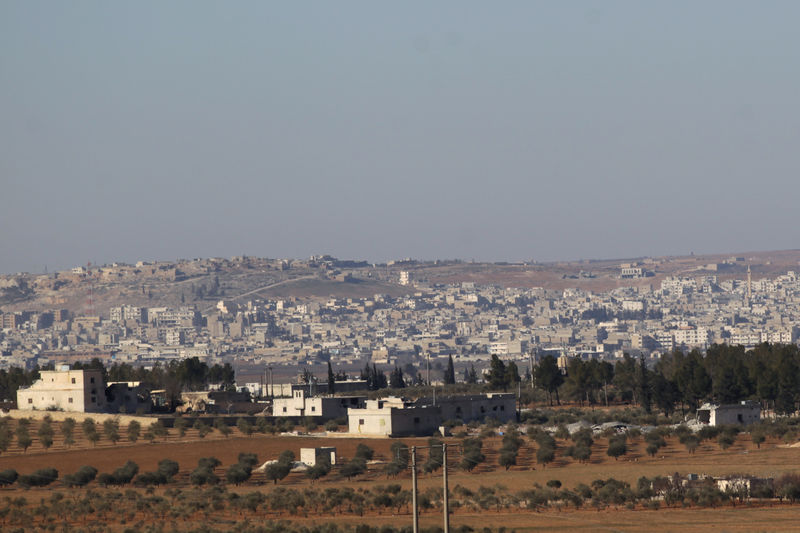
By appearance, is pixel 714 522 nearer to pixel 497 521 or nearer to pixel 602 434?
pixel 497 521

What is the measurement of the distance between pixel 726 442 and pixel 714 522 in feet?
59.3

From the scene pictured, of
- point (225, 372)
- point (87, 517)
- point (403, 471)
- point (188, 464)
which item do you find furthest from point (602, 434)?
point (225, 372)

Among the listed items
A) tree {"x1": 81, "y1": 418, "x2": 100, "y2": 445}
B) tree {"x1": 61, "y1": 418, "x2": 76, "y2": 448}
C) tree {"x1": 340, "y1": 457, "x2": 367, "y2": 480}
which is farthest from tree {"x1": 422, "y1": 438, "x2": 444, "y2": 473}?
tree {"x1": 61, "y1": 418, "x2": 76, "y2": 448}

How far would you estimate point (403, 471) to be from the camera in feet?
162

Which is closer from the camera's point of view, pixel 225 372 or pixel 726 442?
pixel 726 442

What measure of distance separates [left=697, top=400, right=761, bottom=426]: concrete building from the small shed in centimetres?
1817

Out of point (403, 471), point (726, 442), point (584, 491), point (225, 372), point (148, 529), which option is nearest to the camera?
point (148, 529)

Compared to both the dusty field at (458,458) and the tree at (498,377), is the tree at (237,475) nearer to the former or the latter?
the dusty field at (458,458)

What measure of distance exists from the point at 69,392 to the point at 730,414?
2992cm

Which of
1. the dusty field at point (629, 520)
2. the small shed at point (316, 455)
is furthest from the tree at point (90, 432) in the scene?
the dusty field at point (629, 520)

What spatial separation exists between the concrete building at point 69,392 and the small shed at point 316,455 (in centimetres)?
2051

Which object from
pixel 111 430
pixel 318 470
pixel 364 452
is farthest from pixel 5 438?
pixel 318 470

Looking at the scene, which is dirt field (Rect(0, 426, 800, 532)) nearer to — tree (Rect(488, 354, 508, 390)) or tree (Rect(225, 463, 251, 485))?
tree (Rect(225, 463, 251, 485))

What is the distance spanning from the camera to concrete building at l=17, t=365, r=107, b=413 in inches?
2753
